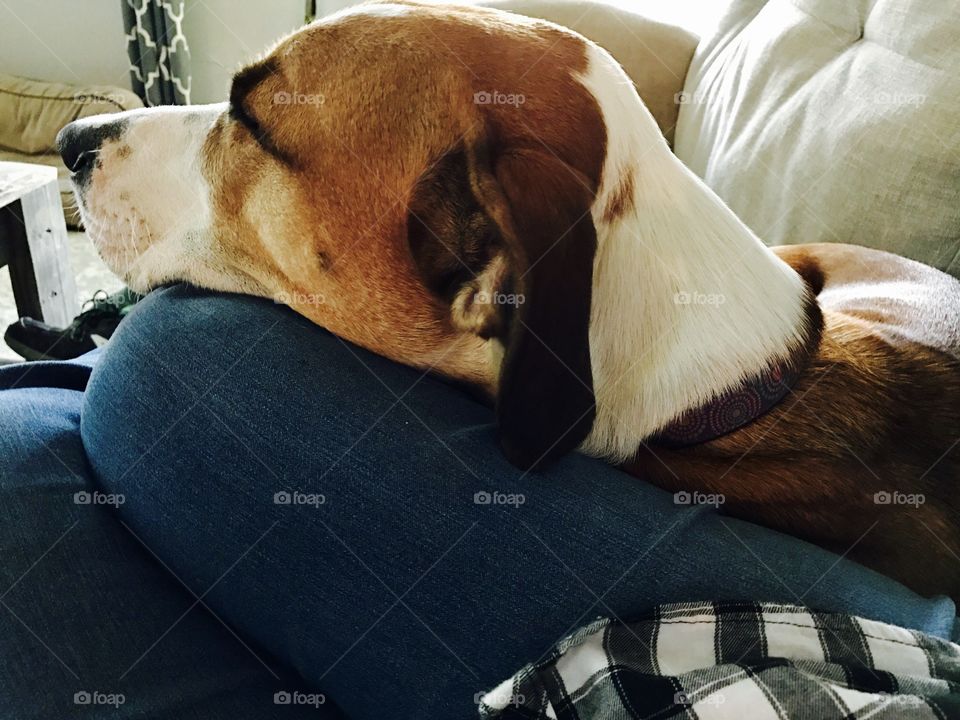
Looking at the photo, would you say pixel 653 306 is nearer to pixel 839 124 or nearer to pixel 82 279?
pixel 839 124

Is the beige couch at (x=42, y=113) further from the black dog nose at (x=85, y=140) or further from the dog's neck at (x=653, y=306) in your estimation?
the dog's neck at (x=653, y=306)

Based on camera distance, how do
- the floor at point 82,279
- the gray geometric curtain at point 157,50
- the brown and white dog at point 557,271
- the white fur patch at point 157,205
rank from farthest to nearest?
the gray geometric curtain at point 157,50, the floor at point 82,279, the white fur patch at point 157,205, the brown and white dog at point 557,271

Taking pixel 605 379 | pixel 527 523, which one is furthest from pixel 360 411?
pixel 605 379

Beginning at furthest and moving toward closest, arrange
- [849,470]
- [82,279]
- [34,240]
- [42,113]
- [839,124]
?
[42,113] < [82,279] < [34,240] < [839,124] < [849,470]

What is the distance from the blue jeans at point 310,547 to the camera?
0.74m

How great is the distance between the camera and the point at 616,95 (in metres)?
0.93

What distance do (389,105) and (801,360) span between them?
0.64 m

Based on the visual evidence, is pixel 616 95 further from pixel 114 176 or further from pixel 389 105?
pixel 114 176

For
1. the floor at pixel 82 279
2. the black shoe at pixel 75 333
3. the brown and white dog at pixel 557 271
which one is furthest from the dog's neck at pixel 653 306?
the floor at pixel 82 279

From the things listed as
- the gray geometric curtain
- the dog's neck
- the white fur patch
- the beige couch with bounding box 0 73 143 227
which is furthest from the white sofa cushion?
the gray geometric curtain

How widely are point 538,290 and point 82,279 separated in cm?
312

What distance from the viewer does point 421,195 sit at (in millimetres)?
945

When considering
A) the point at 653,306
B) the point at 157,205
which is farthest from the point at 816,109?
the point at 157,205

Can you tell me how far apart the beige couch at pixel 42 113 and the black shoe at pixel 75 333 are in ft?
7.84
